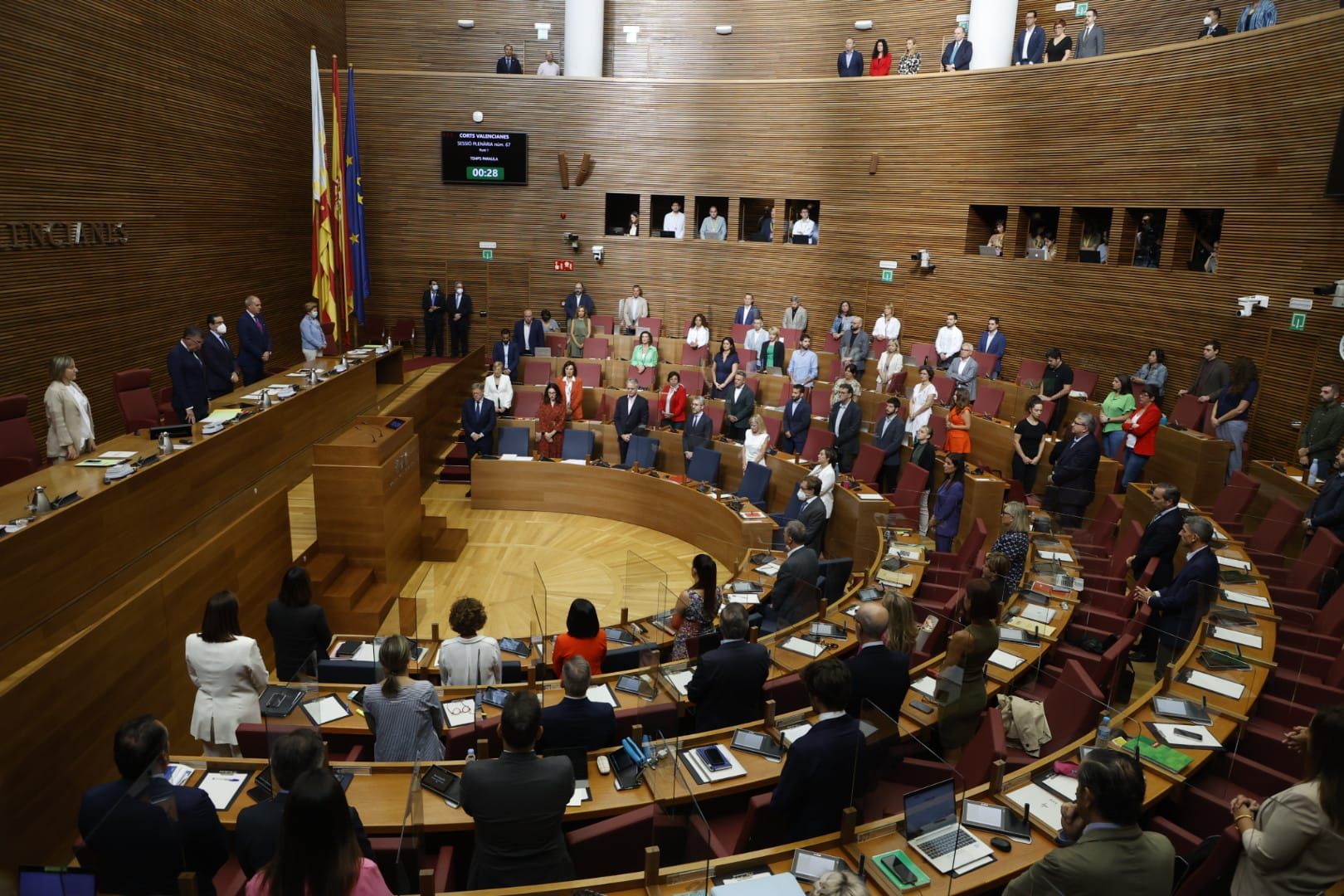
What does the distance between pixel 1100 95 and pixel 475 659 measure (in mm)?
9160

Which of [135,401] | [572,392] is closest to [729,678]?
[135,401]

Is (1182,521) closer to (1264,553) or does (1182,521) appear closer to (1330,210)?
(1264,553)

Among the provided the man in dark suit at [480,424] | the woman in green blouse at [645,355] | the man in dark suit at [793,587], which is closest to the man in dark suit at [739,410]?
the woman in green blouse at [645,355]

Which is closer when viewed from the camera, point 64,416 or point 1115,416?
point 64,416

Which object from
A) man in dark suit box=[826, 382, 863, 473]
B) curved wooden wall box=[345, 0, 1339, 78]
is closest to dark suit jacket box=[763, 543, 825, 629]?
man in dark suit box=[826, 382, 863, 473]

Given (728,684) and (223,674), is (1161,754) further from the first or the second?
(223,674)

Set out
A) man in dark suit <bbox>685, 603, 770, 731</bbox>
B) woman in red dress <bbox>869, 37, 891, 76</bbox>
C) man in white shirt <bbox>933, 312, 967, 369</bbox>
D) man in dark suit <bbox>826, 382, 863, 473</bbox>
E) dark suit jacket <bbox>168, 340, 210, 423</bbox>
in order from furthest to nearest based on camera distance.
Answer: woman in red dress <bbox>869, 37, 891, 76</bbox> < man in white shirt <bbox>933, 312, 967, 369</bbox> < man in dark suit <bbox>826, 382, 863, 473</bbox> < dark suit jacket <bbox>168, 340, 210, 423</bbox> < man in dark suit <bbox>685, 603, 770, 731</bbox>

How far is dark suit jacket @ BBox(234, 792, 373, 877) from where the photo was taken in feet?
8.36

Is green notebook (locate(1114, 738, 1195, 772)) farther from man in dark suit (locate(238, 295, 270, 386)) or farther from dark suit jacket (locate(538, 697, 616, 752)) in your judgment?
man in dark suit (locate(238, 295, 270, 386))

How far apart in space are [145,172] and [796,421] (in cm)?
686

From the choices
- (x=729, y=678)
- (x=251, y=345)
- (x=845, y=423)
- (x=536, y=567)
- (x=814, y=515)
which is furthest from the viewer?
(x=845, y=423)

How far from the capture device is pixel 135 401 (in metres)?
7.06

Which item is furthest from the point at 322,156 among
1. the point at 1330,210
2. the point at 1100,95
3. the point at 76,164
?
the point at 1330,210

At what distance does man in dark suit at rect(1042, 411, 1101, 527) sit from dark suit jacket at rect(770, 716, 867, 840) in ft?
16.5
